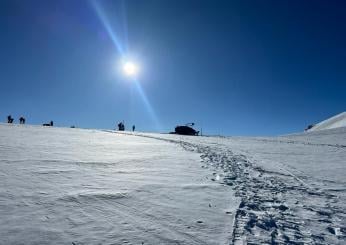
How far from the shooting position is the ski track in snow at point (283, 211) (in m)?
4.58

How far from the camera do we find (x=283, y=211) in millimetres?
5828

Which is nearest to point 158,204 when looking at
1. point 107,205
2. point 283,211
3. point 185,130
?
point 107,205

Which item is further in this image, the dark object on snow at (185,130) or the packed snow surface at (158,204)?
the dark object on snow at (185,130)

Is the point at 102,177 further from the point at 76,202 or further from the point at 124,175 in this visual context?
the point at 76,202

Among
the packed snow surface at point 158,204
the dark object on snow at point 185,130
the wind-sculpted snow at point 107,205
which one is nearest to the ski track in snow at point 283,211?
the packed snow surface at point 158,204

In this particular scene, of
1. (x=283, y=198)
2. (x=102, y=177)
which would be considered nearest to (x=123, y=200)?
(x=102, y=177)

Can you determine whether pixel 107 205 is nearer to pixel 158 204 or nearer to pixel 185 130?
pixel 158 204

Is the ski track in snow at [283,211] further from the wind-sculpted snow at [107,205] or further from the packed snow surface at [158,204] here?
the wind-sculpted snow at [107,205]

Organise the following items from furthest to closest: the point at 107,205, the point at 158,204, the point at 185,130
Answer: the point at 185,130
the point at 158,204
the point at 107,205

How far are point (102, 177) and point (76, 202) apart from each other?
89.1 inches

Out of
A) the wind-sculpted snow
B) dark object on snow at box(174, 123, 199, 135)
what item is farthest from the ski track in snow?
dark object on snow at box(174, 123, 199, 135)

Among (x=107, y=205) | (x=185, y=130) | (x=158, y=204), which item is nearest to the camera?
(x=107, y=205)

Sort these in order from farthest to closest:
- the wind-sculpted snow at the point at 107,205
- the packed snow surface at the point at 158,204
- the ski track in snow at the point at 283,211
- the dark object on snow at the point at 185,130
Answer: the dark object on snow at the point at 185,130 → the ski track in snow at the point at 283,211 → the packed snow surface at the point at 158,204 → the wind-sculpted snow at the point at 107,205

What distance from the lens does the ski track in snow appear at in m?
4.58
